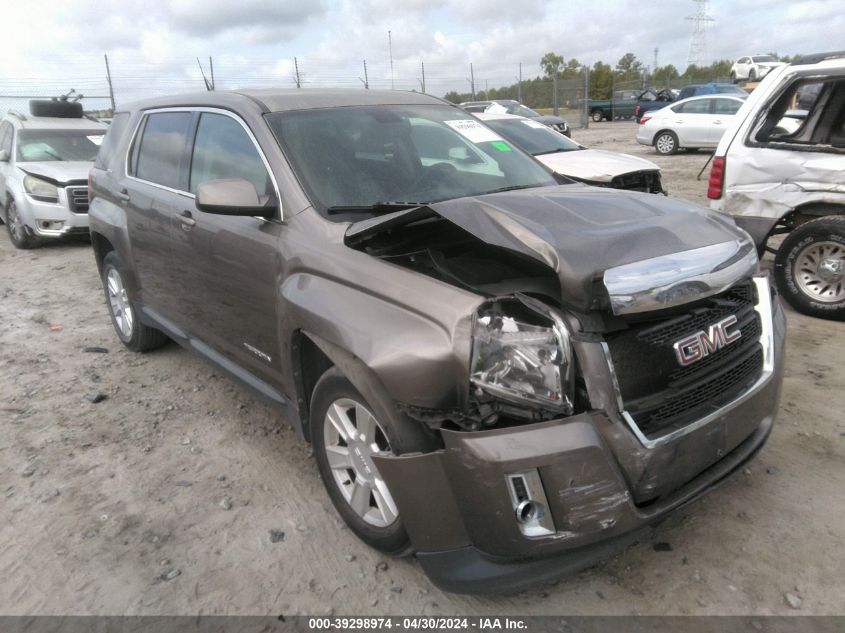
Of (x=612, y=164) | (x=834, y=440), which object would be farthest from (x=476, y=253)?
(x=612, y=164)

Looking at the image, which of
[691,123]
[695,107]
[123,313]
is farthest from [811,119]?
[695,107]

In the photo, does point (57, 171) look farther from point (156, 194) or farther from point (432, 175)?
point (432, 175)

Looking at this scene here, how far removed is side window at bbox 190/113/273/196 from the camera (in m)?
3.10

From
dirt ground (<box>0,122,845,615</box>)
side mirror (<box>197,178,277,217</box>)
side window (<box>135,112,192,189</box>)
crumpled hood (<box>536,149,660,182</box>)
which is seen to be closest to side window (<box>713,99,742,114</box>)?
crumpled hood (<box>536,149,660,182</box>)

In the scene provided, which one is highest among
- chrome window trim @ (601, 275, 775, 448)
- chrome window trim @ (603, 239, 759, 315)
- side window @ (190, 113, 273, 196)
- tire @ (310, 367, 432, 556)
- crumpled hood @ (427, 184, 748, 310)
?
side window @ (190, 113, 273, 196)

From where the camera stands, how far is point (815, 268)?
16.6ft

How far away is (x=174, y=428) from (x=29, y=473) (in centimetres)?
77

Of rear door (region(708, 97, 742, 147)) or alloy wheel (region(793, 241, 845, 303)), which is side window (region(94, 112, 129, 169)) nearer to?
alloy wheel (region(793, 241, 845, 303))

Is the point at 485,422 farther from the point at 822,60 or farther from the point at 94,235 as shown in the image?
the point at 822,60

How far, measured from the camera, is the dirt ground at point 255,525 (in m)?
2.42

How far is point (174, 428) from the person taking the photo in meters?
3.88

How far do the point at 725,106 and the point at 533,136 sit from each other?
10.2 m

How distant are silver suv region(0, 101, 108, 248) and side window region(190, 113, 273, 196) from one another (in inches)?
247

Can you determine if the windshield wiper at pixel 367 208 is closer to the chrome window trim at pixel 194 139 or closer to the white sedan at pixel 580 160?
the chrome window trim at pixel 194 139
